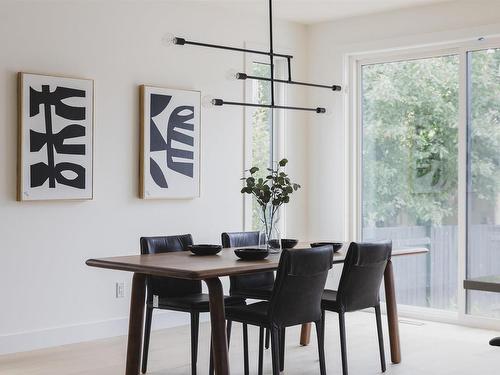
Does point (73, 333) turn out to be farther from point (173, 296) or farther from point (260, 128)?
point (260, 128)

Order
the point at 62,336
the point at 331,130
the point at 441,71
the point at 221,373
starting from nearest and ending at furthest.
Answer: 1. the point at 221,373
2. the point at 62,336
3. the point at 441,71
4. the point at 331,130

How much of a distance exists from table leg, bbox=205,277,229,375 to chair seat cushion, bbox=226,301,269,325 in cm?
25

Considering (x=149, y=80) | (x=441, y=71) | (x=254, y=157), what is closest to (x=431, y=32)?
(x=441, y=71)

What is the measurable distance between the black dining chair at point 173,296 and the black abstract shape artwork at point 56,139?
0.93 m

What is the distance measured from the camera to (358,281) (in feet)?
15.0

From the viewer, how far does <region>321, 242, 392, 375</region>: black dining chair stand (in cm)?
446

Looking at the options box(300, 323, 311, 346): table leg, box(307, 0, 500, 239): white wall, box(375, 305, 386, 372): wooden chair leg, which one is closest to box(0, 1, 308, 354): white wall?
box(307, 0, 500, 239): white wall

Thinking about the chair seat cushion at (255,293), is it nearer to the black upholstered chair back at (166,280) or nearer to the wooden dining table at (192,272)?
the black upholstered chair back at (166,280)

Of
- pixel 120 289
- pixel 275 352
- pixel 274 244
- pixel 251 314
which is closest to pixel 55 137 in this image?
pixel 120 289

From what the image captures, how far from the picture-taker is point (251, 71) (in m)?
6.67

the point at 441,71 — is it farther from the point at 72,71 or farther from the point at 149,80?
the point at 72,71

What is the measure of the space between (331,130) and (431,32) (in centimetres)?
128

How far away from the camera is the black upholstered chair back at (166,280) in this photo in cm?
480

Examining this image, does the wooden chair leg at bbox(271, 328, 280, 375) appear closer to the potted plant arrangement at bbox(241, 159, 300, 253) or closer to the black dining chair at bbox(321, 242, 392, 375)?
the black dining chair at bbox(321, 242, 392, 375)
